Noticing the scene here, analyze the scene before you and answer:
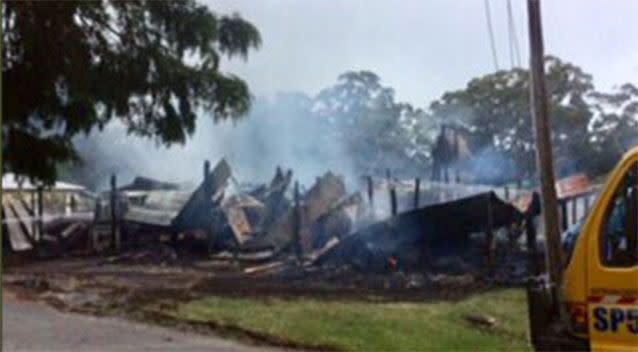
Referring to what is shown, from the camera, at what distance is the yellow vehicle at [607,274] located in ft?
19.0

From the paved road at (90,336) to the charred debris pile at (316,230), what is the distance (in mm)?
6382

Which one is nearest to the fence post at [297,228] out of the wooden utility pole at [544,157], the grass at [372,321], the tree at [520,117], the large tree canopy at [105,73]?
the large tree canopy at [105,73]

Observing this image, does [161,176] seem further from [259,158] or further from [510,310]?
[510,310]

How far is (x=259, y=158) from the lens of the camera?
4003cm

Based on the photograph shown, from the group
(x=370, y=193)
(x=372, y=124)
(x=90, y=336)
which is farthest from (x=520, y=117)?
(x=90, y=336)

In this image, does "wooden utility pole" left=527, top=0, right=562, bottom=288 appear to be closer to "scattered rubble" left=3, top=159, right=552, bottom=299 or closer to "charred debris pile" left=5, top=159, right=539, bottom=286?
"charred debris pile" left=5, top=159, right=539, bottom=286

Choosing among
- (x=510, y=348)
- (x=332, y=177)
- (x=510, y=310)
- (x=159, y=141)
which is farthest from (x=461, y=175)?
(x=510, y=348)

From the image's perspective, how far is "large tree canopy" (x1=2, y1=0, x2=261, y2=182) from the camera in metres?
16.4

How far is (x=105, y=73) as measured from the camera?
1728 centimetres

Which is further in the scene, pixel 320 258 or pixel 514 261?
pixel 320 258

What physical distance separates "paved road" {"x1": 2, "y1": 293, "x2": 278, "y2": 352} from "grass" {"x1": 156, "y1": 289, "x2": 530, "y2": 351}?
68cm

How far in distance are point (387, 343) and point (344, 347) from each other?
58 cm

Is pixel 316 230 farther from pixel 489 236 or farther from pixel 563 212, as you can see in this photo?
pixel 563 212

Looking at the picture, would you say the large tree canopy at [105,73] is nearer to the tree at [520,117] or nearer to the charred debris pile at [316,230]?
the charred debris pile at [316,230]
